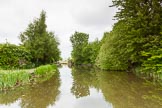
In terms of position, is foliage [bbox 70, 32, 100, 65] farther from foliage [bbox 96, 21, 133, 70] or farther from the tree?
foliage [bbox 96, 21, 133, 70]

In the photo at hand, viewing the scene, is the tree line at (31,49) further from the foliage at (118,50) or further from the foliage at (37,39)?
the foliage at (118,50)

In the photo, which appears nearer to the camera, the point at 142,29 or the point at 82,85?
the point at 82,85

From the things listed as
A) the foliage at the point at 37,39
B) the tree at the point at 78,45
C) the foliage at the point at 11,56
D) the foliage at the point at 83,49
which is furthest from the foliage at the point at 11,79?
the tree at the point at 78,45

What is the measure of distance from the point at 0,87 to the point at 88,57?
61567mm

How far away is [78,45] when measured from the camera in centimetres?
8850

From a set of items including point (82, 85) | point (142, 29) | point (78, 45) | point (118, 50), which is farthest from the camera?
point (78, 45)

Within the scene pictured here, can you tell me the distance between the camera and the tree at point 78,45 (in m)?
83.2

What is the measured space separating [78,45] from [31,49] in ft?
168

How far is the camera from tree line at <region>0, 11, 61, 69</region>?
103 ft

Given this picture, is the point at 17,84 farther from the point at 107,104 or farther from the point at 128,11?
the point at 128,11

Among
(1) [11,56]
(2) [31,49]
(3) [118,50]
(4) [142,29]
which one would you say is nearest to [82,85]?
(4) [142,29]

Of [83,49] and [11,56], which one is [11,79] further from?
[83,49]

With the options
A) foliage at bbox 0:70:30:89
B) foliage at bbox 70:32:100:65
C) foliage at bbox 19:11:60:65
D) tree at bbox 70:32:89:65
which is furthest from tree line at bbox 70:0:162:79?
tree at bbox 70:32:89:65

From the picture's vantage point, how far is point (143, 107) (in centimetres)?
1070
